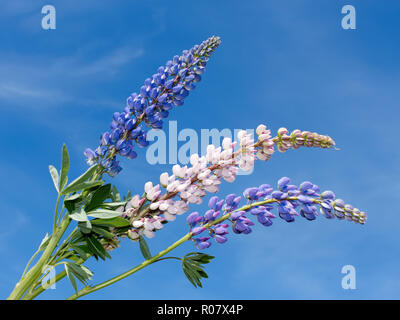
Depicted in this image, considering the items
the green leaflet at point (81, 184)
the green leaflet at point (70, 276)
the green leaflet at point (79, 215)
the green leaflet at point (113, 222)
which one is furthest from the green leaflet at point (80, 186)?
the green leaflet at point (70, 276)

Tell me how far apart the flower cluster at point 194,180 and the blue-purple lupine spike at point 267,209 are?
16 centimetres

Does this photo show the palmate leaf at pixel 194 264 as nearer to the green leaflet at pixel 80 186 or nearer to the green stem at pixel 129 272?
the green stem at pixel 129 272

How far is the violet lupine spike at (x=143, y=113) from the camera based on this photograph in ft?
12.1

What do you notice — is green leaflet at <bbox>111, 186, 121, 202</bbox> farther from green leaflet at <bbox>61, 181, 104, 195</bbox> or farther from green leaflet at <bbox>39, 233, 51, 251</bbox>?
green leaflet at <bbox>39, 233, 51, 251</bbox>

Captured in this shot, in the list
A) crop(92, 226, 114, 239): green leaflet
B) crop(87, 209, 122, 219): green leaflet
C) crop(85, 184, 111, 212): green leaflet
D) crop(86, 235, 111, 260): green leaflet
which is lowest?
crop(86, 235, 111, 260): green leaflet

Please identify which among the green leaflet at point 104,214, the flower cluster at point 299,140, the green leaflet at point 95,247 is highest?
the flower cluster at point 299,140

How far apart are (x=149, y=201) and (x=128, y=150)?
47cm

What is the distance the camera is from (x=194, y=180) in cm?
347

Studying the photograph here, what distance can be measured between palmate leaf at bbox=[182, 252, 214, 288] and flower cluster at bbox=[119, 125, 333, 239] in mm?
428

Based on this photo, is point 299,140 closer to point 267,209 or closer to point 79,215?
point 267,209

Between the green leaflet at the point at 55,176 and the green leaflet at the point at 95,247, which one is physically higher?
the green leaflet at the point at 55,176

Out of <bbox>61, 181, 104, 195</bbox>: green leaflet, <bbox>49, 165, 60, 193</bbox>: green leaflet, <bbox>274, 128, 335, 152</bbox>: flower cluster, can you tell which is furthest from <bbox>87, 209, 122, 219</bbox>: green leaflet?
<bbox>274, 128, 335, 152</bbox>: flower cluster

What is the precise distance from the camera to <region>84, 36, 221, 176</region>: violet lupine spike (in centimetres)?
370
